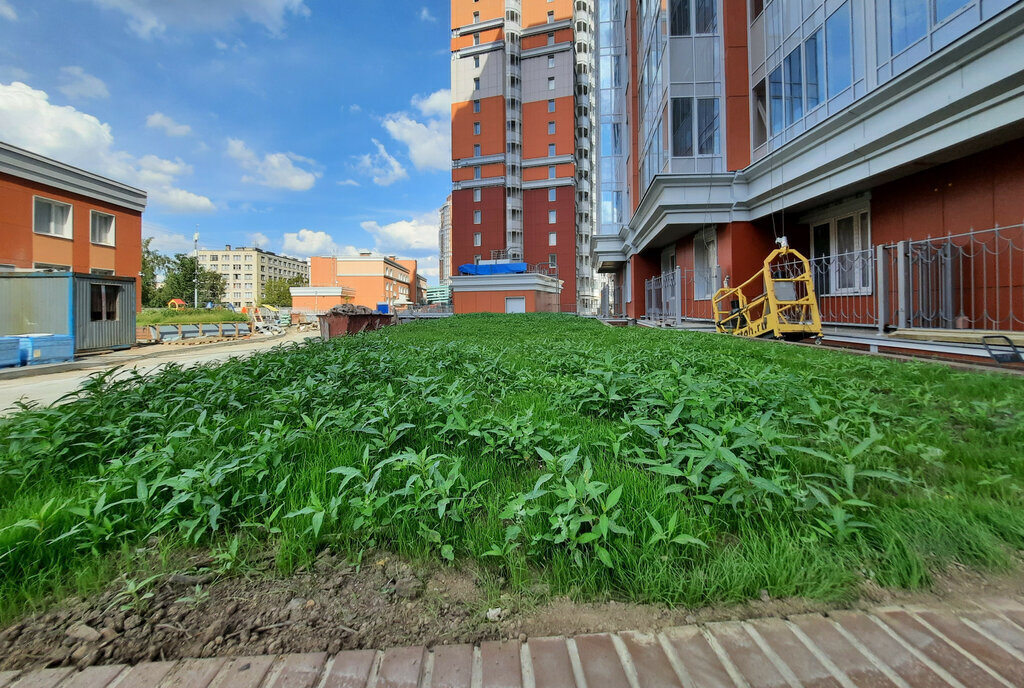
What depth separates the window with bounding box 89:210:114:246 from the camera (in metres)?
21.5

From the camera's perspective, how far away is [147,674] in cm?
145

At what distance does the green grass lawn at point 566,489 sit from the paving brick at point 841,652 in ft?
0.40

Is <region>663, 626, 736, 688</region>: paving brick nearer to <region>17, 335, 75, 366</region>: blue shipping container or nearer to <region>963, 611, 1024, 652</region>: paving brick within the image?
<region>963, 611, 1024, 652</region>: paving brick

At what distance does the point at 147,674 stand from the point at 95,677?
16cm

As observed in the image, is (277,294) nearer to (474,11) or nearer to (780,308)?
(474,11)

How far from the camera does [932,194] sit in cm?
927

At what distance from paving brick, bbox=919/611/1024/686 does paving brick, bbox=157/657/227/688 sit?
2.36 metres

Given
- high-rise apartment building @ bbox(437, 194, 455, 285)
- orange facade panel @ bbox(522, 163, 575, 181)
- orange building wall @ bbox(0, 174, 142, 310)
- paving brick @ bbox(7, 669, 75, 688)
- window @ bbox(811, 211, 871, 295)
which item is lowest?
paving brick @ bbox(7, 669, 75, 688)

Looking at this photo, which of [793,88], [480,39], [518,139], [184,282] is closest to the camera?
[793,88]

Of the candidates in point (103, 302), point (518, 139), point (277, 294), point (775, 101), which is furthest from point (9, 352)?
point (277, 294)

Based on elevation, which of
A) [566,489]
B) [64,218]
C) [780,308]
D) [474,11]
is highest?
[474,11]

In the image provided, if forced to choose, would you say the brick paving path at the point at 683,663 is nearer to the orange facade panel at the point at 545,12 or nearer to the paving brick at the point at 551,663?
the paving brick at the point at 551,663

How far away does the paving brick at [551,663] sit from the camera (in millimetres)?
1372

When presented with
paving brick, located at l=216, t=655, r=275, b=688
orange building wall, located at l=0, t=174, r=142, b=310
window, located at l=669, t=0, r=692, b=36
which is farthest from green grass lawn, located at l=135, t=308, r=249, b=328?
paving brick, located at l=216, t=655, r=275, b=688
